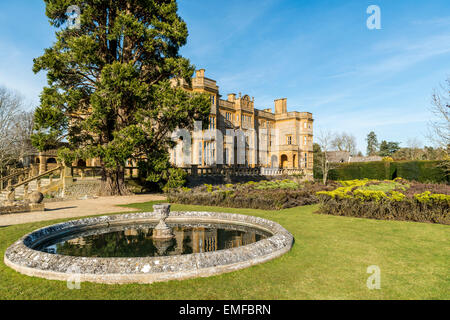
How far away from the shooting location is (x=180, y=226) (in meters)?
7.63

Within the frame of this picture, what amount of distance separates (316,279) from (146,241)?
367cm

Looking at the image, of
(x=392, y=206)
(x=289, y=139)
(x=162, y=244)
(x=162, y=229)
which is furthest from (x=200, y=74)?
(x=162, y=244)

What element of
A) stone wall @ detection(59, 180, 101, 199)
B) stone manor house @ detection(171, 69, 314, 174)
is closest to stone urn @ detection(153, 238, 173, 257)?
stone wall @ detection(59, 180, 101, 199)

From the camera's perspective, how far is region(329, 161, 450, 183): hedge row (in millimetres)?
21578

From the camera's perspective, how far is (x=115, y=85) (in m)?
14.7

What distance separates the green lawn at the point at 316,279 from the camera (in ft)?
11.3

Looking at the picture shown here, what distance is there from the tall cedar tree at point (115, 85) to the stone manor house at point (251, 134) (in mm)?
9235

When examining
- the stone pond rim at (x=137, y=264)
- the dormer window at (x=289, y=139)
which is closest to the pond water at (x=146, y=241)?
the stone pond rim at (x=137, y=264)
